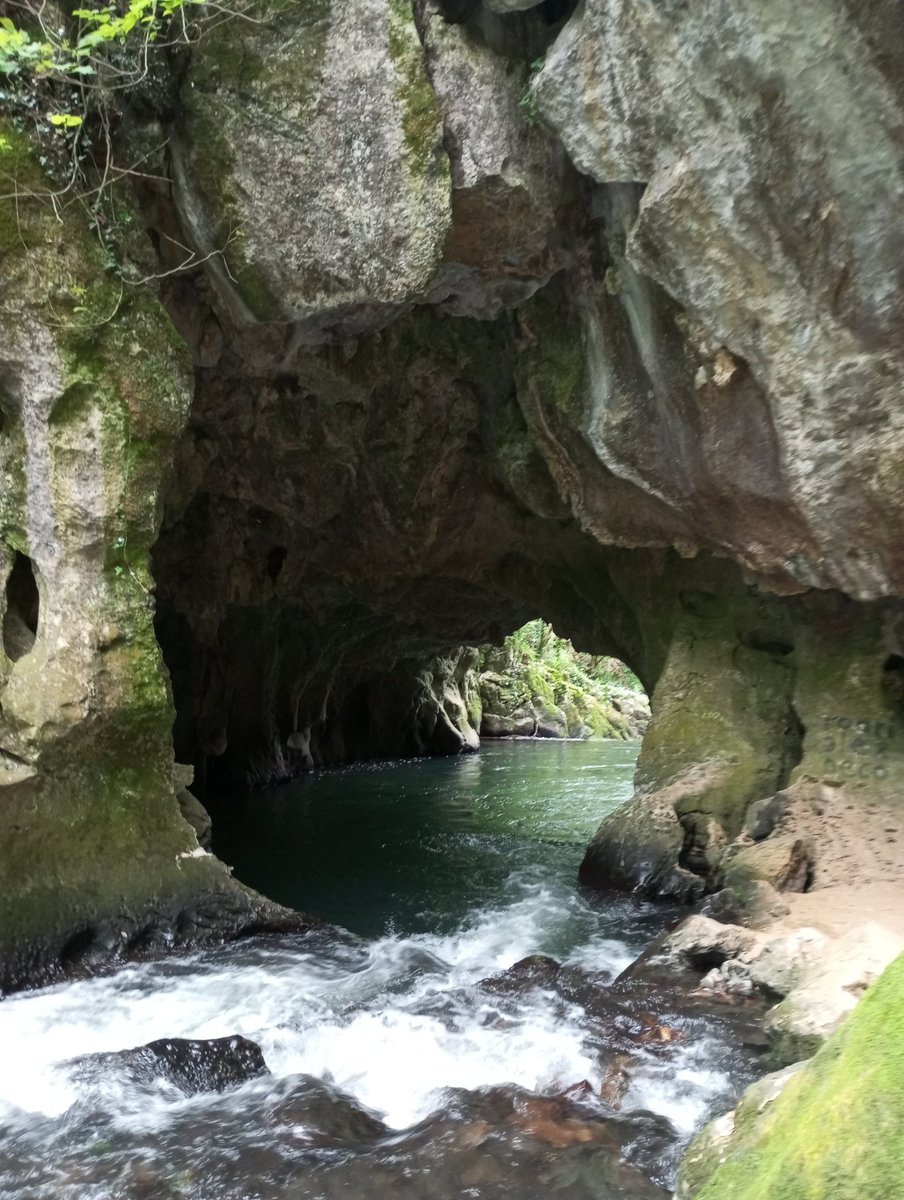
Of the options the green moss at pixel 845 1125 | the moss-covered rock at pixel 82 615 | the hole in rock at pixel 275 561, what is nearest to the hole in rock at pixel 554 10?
the moss-covered rock at pixel 82 615

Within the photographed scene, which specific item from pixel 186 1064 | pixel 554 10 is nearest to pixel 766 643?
pixel 554 10

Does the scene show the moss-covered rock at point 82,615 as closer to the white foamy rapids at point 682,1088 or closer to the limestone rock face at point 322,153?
the limestone rock face at point 322,153

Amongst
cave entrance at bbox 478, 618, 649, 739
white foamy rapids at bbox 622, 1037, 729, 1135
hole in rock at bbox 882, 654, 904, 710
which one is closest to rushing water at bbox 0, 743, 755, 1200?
white foamy rapids at bbox 622, 1037, 729, 1135

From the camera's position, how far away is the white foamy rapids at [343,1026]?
12.4 feet

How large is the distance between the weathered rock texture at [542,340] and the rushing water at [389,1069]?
2.94ft

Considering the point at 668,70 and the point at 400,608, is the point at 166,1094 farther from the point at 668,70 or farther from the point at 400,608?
the point at 400,608

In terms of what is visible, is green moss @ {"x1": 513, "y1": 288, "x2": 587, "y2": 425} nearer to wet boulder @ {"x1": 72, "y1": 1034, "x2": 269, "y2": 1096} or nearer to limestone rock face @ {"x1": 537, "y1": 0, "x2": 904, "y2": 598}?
limestone rock face @ {"x1": 537, "y1": 0, "x2": 904, "y2": 598}

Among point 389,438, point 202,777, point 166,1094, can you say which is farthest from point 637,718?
point 166,1094

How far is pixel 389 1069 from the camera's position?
13.2ft

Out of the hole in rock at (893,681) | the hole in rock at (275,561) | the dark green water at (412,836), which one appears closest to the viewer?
the hole in rock at (893,681)

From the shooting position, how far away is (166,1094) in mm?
3785

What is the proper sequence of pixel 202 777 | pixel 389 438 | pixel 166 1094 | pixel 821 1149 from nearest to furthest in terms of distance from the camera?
pixel 821 1149, pixel 166 1094, pixel 389 438, pixel 202 777

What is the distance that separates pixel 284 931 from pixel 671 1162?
371 centimetres

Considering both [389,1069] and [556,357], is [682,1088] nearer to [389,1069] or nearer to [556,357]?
[389,1069]
